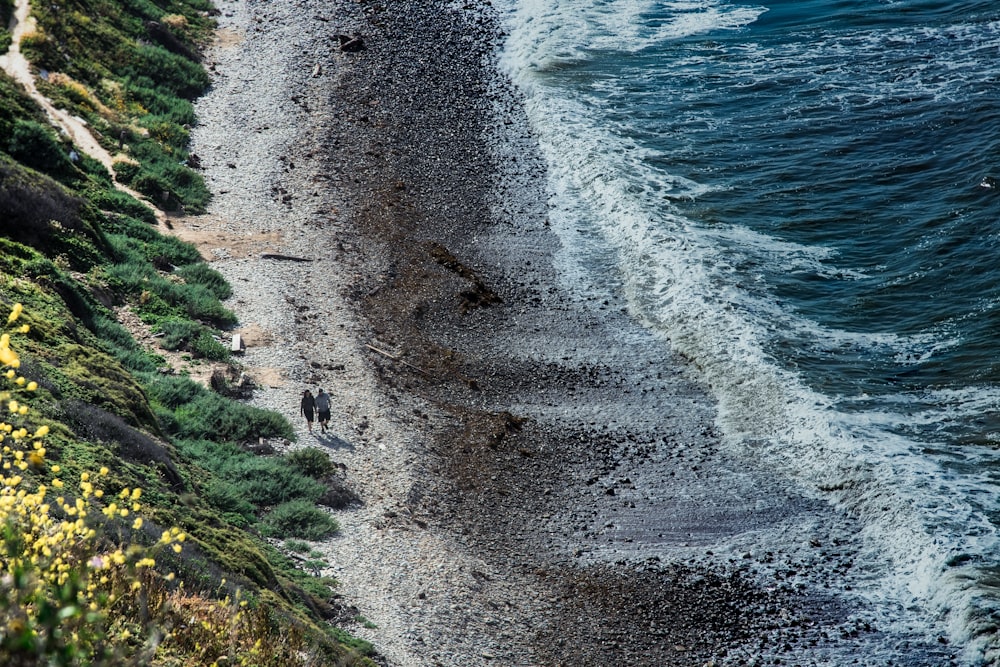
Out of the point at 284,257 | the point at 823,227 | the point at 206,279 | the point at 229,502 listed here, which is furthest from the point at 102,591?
the point at 823,227

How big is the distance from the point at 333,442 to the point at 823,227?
59.3 feet

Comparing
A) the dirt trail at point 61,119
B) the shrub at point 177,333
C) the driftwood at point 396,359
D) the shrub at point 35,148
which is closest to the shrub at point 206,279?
the shrub at point 177,333

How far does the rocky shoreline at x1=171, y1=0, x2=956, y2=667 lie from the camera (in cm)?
1638

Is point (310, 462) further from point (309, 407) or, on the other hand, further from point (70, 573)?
point (70, 573)

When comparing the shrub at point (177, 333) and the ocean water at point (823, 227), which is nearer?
the ocean water at point (823, 227)

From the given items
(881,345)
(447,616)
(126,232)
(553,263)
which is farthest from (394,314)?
(881,345)

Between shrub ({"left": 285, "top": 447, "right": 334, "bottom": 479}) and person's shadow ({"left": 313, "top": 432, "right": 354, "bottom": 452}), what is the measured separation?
91 cm

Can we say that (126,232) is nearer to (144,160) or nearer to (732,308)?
(144,160)

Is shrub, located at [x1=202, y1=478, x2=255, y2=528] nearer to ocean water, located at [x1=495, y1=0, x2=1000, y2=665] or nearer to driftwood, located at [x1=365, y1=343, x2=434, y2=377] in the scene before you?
driftwood, located at [x1=365, y1=343, x2=434, y2=377]

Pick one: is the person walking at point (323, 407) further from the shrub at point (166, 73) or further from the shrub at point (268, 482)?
the shrub at point (166, 73)

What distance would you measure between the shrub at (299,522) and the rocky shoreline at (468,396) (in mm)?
323

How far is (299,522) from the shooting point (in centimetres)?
1705

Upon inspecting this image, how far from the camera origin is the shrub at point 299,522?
16750 mm

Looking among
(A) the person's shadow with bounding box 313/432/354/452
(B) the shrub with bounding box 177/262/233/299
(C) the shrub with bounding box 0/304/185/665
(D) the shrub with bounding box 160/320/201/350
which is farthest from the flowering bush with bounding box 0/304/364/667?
(B) the shrub with bounding box 177/262/233/299
